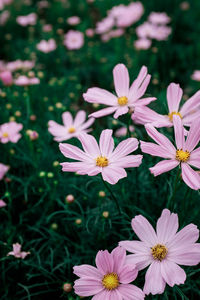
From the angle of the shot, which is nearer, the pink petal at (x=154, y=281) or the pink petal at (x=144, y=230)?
the pink petal at (x=154, y=281)

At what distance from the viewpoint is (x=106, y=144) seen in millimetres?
1239

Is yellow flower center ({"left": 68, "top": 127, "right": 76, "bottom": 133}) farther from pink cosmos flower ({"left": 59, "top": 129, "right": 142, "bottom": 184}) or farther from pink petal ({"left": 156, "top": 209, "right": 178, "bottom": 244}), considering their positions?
pink petal ({"left": 156, "top": 209, "right": 178, "bottom": 244})

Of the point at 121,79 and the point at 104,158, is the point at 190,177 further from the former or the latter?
the point at 121,79

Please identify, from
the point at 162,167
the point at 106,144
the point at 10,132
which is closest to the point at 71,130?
the point at 10,132

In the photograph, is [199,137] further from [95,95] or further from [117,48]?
[117,48]

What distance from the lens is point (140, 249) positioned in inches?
42.2

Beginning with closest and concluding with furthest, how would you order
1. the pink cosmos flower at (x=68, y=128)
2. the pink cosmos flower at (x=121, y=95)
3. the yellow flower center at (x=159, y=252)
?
the yellow flower center at (x=159, y=252) → the pink cosmos flower at (x=121, y=95) → the pink cosmos flower at (x=68, y=128)

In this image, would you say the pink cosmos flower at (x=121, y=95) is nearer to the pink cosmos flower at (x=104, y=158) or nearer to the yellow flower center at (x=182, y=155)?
the pink cosmos flower at (x=104, y=158)

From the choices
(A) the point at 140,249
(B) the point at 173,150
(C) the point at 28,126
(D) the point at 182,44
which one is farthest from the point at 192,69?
(A) the point at 140,249

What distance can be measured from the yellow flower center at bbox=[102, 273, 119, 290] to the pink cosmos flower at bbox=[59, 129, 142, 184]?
297mm

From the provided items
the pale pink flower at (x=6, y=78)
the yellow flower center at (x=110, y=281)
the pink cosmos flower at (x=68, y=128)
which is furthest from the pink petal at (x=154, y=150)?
the pale pink flower at (x=6, y=78)

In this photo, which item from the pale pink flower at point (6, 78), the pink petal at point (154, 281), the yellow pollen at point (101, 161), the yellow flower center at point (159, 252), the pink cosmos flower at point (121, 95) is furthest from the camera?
the pale pink flower at point (6, 78)

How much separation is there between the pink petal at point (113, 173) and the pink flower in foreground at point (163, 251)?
0.52 feet

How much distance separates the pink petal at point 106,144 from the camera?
123 cm
